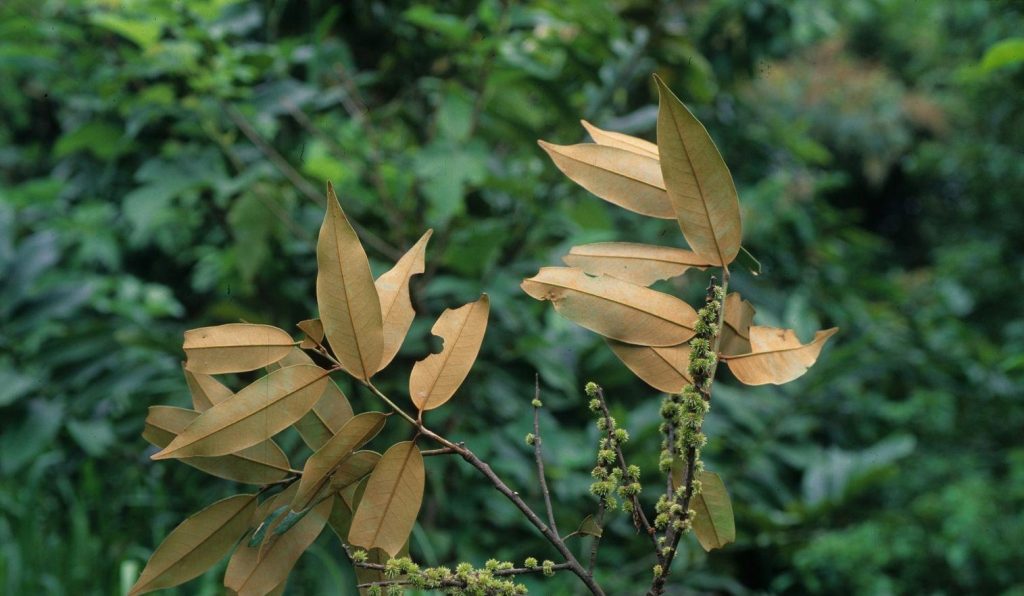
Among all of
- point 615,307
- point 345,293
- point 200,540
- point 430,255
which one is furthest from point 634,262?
point 430,255

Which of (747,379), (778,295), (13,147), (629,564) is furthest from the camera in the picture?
(13,147)

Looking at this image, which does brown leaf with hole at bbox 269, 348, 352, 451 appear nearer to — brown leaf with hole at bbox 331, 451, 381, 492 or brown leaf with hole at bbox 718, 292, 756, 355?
brown leaf with hole at bbox 331, 451, 381, 492

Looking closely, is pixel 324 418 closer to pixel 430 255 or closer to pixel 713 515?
pixel 713 515

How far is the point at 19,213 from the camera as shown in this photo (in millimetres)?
1997

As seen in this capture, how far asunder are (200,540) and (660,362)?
231 mm

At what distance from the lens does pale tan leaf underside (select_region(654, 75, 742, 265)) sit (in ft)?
1.32

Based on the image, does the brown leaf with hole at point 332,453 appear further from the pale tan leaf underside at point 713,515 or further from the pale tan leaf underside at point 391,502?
the pale tan leaf underside at point 713,515

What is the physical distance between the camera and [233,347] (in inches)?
16.0

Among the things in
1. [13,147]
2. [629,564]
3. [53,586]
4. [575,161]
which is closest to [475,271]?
[629,564]

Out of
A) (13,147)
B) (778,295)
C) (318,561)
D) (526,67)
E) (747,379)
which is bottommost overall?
(13,147)

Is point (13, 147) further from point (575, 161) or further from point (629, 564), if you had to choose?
point (575, 161)

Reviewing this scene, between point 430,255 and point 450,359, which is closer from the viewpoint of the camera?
point 450,359

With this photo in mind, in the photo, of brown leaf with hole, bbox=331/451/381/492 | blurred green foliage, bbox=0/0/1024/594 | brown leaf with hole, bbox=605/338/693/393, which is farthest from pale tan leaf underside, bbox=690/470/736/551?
blurred green foliage, bbox=0/0/1024/594

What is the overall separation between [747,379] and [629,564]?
137cm
